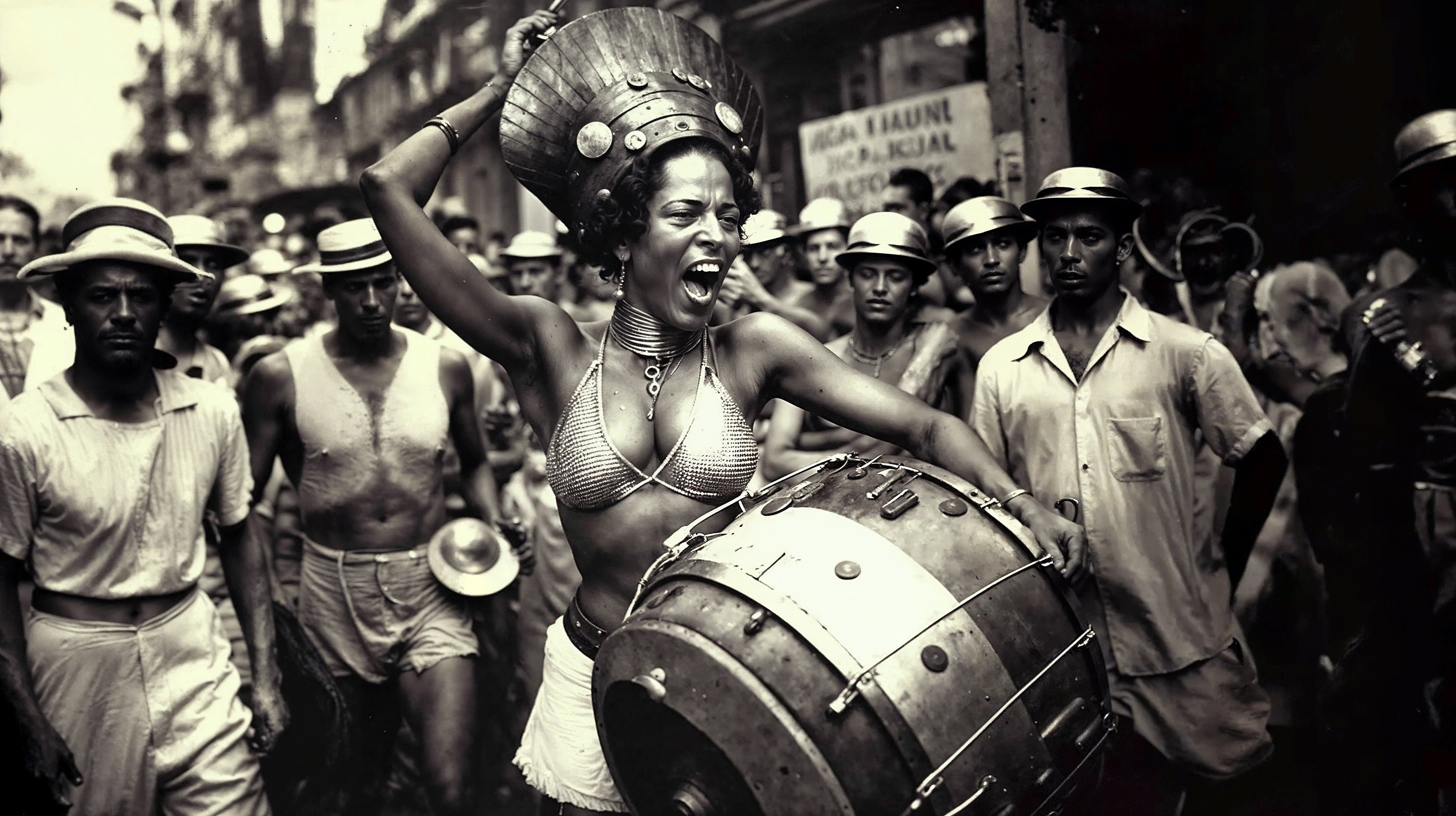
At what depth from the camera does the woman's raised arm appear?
2.98 metres

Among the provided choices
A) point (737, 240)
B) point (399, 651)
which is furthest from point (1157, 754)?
point (399, 651)

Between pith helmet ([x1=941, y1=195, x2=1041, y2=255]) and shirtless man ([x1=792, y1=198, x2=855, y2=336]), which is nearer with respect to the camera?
pith helmet ([x1=941, y1=195, x2=1041, y2=255])

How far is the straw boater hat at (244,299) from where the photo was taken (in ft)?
24.1

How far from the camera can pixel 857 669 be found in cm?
230

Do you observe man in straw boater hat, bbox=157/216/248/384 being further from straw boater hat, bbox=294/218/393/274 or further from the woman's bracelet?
the woman's bracelet

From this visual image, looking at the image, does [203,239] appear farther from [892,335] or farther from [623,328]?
[623,328]

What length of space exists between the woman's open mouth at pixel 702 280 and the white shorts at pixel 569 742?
41.1 inches

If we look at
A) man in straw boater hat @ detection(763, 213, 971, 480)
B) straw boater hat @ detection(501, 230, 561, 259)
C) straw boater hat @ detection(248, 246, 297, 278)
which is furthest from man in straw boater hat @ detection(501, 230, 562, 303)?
man in straw boater hat @ detection(763, 213, 971, 480)

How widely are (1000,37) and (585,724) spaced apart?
4.89 metres

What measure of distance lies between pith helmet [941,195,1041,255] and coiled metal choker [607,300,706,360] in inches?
98.2

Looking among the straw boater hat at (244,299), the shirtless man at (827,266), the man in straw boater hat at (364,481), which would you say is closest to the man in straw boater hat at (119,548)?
the man in straw boater hat at (364,481)

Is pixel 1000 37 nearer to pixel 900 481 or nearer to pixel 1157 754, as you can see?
pixel 1157 754

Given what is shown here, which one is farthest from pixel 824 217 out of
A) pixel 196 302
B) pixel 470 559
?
pixel 196 302

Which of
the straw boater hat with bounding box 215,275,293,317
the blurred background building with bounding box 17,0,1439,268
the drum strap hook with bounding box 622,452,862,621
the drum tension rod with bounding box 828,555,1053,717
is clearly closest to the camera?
the drum tension rod with bounding box 828,555,1053,717
